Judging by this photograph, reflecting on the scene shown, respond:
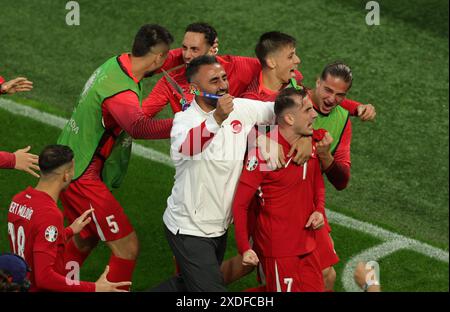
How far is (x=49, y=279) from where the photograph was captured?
7023mm

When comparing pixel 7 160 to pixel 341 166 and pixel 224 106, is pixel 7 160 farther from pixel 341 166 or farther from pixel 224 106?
pixel 341 166

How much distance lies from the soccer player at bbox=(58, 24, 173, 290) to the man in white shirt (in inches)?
27.4

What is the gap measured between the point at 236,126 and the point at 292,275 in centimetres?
113

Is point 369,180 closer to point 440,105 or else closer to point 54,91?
point 440,105

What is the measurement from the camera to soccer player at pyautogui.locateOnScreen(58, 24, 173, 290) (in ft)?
27.0

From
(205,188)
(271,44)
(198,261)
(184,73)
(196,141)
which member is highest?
→ (271,44)

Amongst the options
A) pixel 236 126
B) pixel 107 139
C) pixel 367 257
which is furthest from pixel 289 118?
pixel 367 257

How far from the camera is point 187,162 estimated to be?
24.9ft

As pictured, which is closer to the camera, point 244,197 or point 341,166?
point 244,197

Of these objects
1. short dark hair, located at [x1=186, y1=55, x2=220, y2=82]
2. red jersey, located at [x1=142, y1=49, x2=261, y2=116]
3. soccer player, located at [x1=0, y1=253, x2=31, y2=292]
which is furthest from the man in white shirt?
soccer player, located at [x1=0, y1=253, x2=31, y2=292]

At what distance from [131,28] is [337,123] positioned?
638cm

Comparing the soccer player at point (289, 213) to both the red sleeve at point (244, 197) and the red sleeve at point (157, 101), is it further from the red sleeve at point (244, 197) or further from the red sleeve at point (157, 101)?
the red sleeve at point (157, 101)

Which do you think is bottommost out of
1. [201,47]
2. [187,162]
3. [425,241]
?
[425,241]
